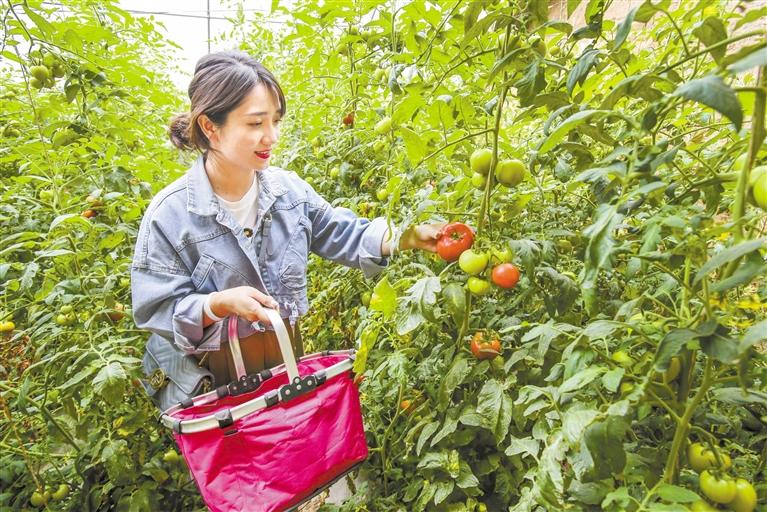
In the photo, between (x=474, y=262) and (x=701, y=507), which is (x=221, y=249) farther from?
(x=701, y=507)

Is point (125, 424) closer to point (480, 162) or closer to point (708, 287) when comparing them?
point (480, 162)

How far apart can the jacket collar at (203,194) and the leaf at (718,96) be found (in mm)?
1153

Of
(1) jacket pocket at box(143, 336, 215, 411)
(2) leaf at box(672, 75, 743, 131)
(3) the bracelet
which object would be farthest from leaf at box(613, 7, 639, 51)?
(1) jacket pocket at box(143, 336, 215, 411)

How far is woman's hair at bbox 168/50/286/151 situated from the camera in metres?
1.24

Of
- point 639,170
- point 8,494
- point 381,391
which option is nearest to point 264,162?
point 381,391

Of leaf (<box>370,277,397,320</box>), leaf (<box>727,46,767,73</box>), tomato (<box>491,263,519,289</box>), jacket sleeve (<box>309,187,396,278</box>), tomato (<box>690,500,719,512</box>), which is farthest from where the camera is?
jacket sleeve (<box>309,187,396,278</box>)

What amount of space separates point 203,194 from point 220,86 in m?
0.31

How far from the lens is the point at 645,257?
2.13 ft

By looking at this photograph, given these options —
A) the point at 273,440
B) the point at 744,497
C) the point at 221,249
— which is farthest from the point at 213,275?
the point at 744,497

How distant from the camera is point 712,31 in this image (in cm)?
69

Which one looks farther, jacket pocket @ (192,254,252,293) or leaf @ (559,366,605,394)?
jacket pocket @ (192,254,252,293)

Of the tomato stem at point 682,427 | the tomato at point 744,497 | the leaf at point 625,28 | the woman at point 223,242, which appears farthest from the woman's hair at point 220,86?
the tomato at point 744,497

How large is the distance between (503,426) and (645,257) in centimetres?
49

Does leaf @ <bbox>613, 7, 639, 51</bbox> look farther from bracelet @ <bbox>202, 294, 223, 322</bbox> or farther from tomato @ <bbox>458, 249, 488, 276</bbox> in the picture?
bracelet @ <bbox>202, 294, 223, 322</bbox>
